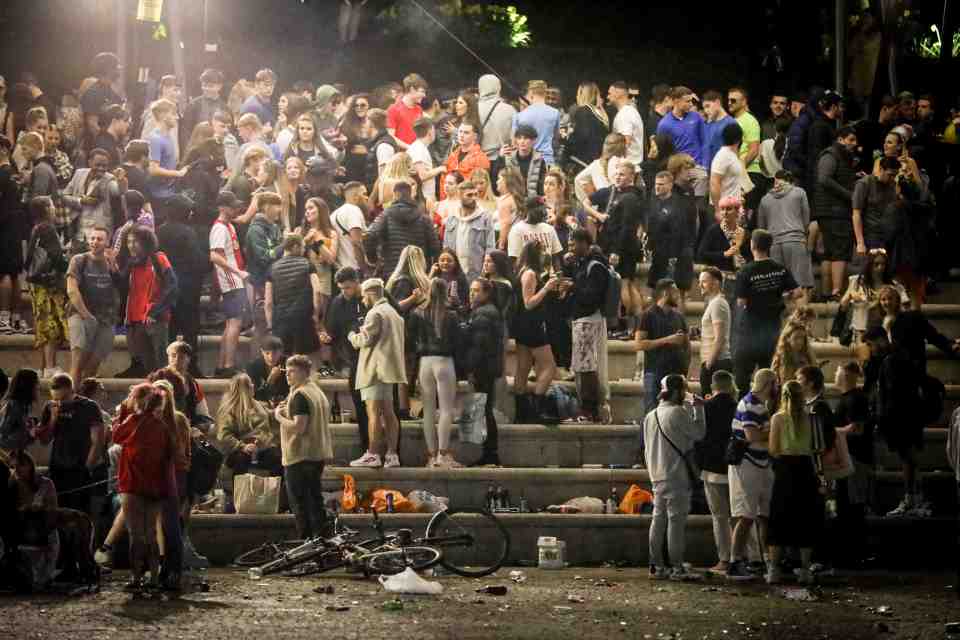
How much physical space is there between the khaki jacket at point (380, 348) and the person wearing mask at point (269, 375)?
0.70 metres

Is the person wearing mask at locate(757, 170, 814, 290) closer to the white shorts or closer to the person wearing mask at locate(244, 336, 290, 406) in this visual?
the white shorts

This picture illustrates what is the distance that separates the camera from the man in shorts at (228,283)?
68.0 feet

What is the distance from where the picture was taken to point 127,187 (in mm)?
21609

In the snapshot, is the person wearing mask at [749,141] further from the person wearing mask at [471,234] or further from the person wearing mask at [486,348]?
the person wearing mask at [486,348]

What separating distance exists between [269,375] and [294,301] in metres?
1.03

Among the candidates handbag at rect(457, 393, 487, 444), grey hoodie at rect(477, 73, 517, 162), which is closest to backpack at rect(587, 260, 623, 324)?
handbag at rect(457, 393, 487, 444)

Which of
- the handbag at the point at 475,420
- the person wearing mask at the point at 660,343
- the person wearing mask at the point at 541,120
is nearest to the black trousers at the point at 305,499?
the handbag at the point at 475,420

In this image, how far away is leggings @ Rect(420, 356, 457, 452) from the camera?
768 inches

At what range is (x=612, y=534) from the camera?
1858cm

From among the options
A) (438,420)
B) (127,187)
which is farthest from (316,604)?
(127,187)

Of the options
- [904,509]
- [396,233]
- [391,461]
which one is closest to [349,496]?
[391,461]

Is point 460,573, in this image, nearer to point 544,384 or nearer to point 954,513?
point 544,384

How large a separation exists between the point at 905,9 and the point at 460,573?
42.2 ft

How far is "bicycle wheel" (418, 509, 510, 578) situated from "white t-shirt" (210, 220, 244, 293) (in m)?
3.96
